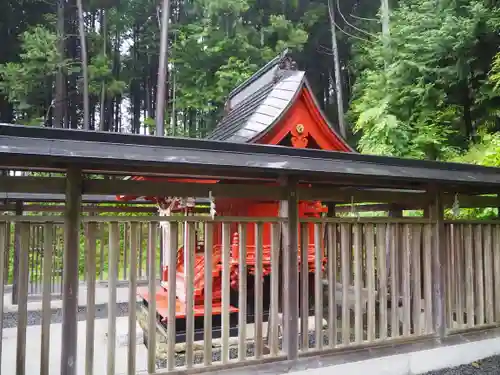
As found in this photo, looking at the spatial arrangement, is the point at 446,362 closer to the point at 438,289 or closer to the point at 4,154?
the point at 438,289

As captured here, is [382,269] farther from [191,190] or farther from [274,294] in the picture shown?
[191,190]

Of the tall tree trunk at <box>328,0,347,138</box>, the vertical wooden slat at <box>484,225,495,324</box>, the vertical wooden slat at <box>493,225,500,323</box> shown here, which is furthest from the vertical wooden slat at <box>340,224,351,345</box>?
the tall tree trunk at <box>328,0,347,138</box>

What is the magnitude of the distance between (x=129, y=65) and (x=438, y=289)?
1701 cm

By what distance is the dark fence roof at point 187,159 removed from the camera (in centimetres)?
252

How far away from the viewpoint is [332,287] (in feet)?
12.6

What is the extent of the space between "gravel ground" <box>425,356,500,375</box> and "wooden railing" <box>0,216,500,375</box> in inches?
15.7

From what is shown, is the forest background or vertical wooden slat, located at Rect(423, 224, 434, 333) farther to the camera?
the forest background

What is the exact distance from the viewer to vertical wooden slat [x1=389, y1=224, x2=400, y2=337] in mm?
4074

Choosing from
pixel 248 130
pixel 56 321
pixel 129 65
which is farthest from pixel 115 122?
pixel 248 130

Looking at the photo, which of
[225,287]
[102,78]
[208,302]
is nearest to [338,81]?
[102,78]

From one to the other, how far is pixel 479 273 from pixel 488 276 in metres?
0.17

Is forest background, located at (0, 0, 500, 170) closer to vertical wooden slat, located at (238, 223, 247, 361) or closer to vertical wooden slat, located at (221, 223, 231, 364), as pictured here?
vertical wooden slat, located at (238, 223, 247, 361)

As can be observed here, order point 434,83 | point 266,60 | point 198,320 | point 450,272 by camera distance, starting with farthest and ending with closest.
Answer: point 266,60 < point 434,83 < point 198,320 < point 450,272

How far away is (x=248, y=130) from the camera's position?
5410mm
